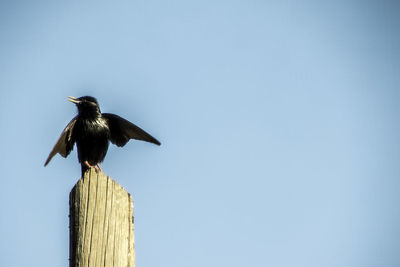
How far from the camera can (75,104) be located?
7.84 meters

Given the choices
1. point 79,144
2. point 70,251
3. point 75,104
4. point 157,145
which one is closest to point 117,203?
point 70,251

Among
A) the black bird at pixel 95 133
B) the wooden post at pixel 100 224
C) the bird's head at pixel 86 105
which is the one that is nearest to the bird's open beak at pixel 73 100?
the bird's head at pixel 86 105

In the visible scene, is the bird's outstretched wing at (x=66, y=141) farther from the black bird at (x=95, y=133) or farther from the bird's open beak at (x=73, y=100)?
the bird's open beak at (x=73, y=100)

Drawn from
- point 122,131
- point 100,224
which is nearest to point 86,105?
point 122,131

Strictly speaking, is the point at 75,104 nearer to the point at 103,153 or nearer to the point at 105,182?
the point at 103,153

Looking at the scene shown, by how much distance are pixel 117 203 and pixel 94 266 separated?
373 mm

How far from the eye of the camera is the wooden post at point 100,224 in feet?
9.43

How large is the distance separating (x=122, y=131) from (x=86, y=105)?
742 mm

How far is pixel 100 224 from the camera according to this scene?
2.92 meters

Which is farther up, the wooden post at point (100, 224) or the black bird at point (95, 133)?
the black bird at point (95, 133)

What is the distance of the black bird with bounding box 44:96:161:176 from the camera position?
280 inches

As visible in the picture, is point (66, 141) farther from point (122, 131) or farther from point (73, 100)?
point (73, 100)

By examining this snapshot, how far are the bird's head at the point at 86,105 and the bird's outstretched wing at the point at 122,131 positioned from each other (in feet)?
0.55

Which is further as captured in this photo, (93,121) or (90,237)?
(93,121)
